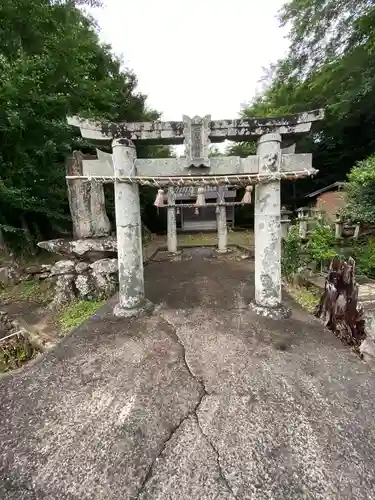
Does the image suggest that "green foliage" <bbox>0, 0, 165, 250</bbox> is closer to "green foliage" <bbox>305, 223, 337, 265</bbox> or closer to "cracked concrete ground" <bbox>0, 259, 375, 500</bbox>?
"cracked concrete ground" <bbox>0, 259, 375, 500</bbox>

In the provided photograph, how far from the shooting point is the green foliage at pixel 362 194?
627cm

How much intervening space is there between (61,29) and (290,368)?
440 inches

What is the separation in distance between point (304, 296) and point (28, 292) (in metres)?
7.44

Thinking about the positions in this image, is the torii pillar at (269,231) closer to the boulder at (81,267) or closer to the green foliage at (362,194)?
the green foliage at (362,194)

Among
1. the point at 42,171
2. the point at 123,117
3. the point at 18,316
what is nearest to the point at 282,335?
the point at 18,316

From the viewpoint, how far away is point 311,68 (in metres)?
11.4

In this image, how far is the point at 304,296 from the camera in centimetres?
542

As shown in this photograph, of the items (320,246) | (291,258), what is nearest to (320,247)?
(320,246)

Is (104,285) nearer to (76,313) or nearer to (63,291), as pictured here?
(76,313)

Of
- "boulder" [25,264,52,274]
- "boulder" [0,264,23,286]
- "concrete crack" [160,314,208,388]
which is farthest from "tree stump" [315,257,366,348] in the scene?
"boulder" [0,264,23,286]

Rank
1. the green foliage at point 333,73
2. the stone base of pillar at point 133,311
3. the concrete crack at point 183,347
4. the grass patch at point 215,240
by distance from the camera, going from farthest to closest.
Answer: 1. the grass patch at point 215,240
2. the green foliage at point 333,73
3. the stone base of pillar at point 133,311
4. the concrete crack at point 183,347

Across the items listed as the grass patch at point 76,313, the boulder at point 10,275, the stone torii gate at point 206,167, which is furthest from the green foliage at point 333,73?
the boulder at point 10,275

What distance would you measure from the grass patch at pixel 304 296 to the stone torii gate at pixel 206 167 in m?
0.98

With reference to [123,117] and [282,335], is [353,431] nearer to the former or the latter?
[282,335]
